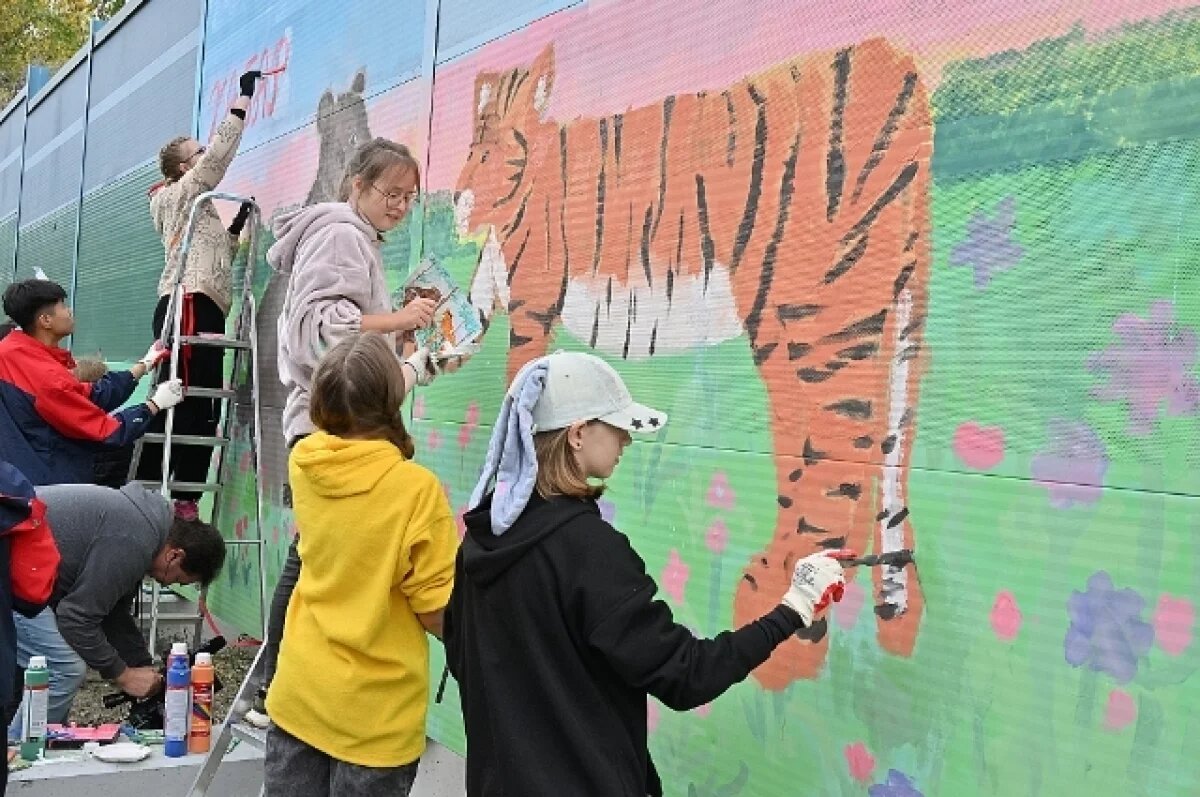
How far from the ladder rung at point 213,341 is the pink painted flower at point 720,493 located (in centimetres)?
360

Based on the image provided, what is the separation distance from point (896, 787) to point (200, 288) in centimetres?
481

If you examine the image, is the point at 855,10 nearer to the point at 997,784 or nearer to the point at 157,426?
the point at 997,784

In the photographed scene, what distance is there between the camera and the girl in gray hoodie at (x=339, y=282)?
147 inches

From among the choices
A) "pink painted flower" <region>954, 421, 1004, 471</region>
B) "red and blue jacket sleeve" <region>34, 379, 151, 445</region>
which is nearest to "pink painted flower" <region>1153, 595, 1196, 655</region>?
"pink painted flower" <region>954, 421, 1004, 471</region>

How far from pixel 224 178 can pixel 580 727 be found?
5.58 meters

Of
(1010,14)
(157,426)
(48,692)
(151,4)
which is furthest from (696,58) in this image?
(151,4)

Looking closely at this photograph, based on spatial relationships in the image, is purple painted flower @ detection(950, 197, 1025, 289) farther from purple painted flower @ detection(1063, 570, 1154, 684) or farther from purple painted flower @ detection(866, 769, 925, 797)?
purple painted flower @ detection(866, 769, 925, 797)

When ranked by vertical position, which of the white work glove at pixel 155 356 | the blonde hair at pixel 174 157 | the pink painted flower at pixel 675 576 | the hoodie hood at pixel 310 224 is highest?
the blonde hair at pixel 174 157

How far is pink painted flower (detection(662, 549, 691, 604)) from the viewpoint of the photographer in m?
3.32

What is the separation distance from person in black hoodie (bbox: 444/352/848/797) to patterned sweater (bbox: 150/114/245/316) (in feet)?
14.8

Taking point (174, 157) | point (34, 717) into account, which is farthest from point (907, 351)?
point (174, 157)

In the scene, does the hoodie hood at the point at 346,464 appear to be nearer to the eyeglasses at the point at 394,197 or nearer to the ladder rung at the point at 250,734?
the eyeglasses at the point at 394,197

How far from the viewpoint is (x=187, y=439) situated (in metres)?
6.17

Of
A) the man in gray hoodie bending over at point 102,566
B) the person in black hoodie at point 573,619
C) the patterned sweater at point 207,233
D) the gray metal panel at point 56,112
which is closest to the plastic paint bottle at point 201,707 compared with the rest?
the man in gray hoodie bending over at point 102,566
